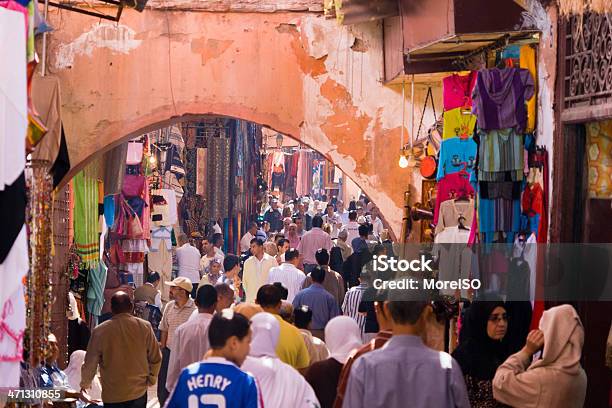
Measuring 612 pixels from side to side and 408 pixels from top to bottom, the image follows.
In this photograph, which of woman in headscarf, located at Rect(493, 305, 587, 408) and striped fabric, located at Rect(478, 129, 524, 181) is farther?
striped fabric, located at Rect(478, 129, 524, 181)

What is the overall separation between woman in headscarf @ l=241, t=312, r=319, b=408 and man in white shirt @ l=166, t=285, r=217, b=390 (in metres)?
2.12

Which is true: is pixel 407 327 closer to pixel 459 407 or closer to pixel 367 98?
pixel 459 407

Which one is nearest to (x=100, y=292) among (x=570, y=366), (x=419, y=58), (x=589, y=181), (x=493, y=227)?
(x=419, y=58)

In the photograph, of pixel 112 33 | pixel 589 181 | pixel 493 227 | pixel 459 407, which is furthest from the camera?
pixel 112 33

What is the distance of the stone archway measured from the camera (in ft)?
41.9

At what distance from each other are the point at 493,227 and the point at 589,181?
3.87ft

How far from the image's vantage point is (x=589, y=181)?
8.77 meters

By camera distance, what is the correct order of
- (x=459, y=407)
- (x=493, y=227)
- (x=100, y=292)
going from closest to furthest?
1. (x=459, y=407)
2. (x=493, y=227)
3. (x=100, y=292)

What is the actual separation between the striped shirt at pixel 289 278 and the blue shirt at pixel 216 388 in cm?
778

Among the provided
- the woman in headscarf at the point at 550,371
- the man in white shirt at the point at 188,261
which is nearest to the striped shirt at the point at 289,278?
the man in white shirt at the point at 188,261

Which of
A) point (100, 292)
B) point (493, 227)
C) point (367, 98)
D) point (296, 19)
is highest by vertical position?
point (296, 19)

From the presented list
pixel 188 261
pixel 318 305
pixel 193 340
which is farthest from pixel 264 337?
pixel 188 261

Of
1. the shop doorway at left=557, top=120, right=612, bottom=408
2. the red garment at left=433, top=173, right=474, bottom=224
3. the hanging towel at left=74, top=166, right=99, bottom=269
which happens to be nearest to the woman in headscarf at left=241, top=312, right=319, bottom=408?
the shop doorway at left=557, top=120, right=612, bottom=408

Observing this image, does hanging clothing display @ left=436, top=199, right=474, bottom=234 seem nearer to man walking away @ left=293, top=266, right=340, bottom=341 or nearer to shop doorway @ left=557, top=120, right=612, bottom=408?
man walking away @ left=293, top=266, right=340, bottom=341
